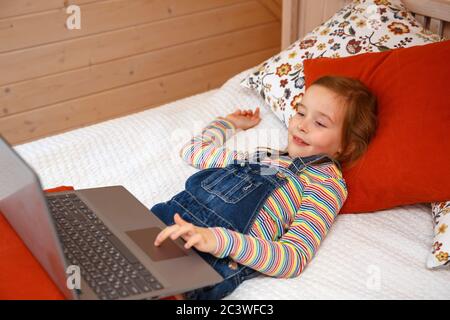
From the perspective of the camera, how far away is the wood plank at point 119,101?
100 inches

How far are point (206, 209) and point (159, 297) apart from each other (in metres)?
0.33

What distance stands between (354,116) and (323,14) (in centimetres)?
77

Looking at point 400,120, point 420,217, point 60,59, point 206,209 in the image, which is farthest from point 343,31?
point 60,59

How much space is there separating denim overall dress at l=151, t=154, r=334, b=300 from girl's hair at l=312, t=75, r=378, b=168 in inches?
2.5

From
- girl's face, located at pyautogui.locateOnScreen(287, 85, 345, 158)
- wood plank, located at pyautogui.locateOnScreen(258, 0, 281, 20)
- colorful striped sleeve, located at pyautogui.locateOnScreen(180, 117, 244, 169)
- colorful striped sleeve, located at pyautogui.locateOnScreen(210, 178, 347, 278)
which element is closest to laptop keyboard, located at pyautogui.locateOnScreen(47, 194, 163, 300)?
colorful striped sleeve, located at pyautogui.locateOnScreen(210, 178, 347, 278)

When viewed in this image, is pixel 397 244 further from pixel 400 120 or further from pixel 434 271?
pixel 400 120

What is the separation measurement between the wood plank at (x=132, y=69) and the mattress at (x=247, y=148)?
2.82 ft

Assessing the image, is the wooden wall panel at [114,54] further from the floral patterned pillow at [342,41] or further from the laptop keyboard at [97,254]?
the laptop keyboard at [97,254]

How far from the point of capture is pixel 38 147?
64.9 inches

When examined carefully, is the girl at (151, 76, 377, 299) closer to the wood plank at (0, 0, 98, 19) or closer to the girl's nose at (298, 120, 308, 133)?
the girl's nose at (298, 120, 308, 133)

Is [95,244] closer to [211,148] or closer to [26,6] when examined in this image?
[211,148]

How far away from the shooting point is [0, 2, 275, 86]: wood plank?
95.4 inches

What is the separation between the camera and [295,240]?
3.96 ft

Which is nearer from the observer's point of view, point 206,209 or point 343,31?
point 206,209
